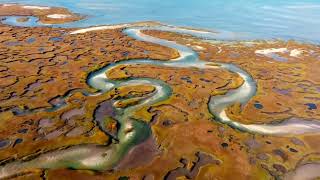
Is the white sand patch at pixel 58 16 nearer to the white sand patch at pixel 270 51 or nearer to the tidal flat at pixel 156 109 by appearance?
the tidal flat at pixel 156 109

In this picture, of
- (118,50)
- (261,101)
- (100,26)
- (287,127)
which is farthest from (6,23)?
(287,127)

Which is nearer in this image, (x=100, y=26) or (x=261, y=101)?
(x=261, y=101)

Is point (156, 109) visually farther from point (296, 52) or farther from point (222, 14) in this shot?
point (222, 14)

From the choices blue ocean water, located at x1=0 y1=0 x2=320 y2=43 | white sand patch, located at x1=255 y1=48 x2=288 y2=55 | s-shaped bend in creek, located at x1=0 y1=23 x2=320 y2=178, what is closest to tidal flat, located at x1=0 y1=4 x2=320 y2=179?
s-shaped bend in creek, located at x1=0 y1=23 x2=320 y2=178

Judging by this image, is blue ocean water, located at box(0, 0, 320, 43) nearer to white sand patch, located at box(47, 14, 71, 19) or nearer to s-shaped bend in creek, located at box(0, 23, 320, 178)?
white sand patch, located at box(47, 14, 71, 19)

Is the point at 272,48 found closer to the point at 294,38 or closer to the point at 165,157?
the point at 294,38

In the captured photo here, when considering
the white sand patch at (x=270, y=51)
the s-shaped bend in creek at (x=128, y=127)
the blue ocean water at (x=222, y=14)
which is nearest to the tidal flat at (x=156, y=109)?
the s-shaped bend in creek at (x=128, y=127)
